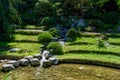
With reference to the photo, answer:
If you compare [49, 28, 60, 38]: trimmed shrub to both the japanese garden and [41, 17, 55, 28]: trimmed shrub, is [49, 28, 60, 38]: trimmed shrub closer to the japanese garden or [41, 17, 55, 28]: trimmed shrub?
the japanese garden

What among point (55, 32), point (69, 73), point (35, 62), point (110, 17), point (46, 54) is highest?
point (110, 17)

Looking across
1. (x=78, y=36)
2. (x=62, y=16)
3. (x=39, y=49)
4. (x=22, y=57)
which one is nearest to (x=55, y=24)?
(x=62, y=16)

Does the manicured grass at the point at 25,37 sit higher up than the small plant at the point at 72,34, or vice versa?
the small plant at the point at 72,34

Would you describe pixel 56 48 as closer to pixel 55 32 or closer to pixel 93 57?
pixel 93 57

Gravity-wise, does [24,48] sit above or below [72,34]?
below

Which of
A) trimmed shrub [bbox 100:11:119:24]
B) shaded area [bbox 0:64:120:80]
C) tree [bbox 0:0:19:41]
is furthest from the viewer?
trimmed shrub [bbox 100:11:119:24]

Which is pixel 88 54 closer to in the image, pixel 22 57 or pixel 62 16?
pixel 22 57

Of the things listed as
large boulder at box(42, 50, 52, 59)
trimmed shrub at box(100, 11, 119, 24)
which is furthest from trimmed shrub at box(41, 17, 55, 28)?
large boulder at box(42, 50, 52, 59)

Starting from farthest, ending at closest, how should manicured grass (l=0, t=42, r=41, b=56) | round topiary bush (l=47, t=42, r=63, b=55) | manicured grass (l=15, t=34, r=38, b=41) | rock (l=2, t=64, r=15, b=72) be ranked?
manicured grass (l=15, t=34, r=38, b=41), manicured grass (l=0, t=42, r=41, b=56), round topiary bush (l=47, t=42, r=63, b=55), rock (l=2, t=64, r=15, b=72)

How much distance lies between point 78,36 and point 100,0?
7495mm

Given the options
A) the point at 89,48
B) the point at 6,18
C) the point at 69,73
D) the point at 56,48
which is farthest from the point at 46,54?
the point at 6,18

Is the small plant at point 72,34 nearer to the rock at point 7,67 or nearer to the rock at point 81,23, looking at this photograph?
the rock at point 81,23

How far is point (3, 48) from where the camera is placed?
29.7 meters

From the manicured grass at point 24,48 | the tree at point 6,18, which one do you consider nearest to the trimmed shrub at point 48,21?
the tree at point 6,18
